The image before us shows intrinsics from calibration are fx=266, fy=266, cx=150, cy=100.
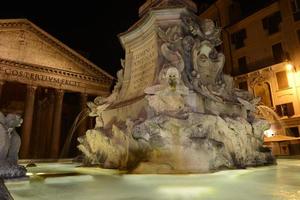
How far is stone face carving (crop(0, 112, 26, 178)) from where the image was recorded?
3654mm

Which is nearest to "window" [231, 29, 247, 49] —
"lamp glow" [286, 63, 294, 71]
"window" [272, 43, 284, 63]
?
"window" [272, 43, 284, 63]

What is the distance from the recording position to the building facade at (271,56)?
66.9 feet

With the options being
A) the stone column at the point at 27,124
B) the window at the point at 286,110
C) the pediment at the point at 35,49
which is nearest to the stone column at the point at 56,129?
the stone column at the point at 27,124

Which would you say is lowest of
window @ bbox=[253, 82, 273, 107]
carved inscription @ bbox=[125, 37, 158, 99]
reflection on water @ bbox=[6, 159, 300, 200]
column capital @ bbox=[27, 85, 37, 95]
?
reflection on water @ bbox=[6, 159, 300, 200]

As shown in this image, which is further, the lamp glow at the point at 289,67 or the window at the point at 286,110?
the lamp glow at the point at 289,67

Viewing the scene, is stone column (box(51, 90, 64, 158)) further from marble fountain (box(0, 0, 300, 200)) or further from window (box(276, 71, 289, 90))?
window (box(276, 71, 289, 90))

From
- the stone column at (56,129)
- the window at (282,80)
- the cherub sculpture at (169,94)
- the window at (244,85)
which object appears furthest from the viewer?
the window at (244,85)

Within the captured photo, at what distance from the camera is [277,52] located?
22359 mm

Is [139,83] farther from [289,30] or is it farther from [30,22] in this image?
[30,22]

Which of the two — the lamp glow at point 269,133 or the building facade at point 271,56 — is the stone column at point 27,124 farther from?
the building facade at point 271,56

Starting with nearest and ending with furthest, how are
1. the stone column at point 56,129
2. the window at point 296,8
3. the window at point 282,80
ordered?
1. the window at point 282,80
2. the window at point 296,8
3. the stone column at point 56,129

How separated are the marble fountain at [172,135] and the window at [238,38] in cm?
2081

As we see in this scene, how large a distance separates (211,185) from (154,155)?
166 centimetres

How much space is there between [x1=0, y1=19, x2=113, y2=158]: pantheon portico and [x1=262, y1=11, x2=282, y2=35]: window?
1600cm
